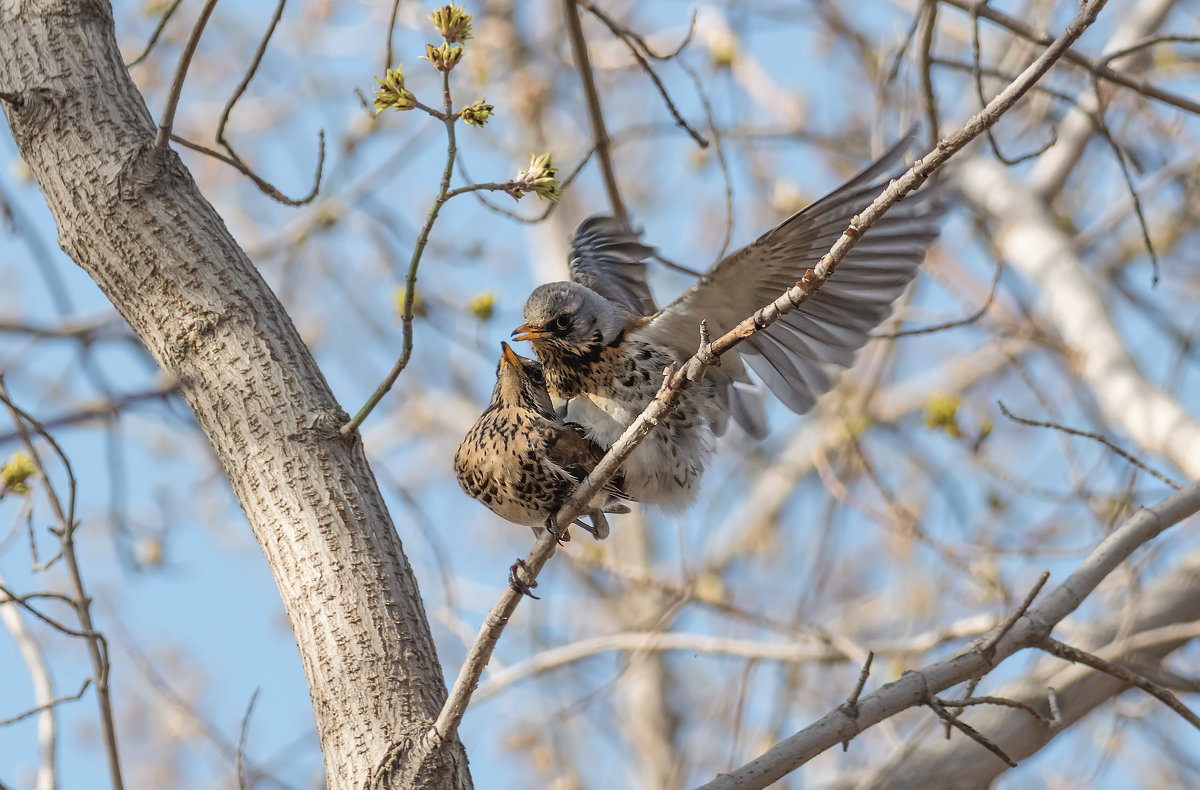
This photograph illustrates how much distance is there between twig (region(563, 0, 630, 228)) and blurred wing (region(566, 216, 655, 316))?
0.35 metres

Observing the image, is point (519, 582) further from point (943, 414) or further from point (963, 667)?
point (943, 414)

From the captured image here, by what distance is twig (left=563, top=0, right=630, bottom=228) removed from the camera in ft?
12.5

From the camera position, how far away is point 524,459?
10.4 ft

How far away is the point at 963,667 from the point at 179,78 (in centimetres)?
224

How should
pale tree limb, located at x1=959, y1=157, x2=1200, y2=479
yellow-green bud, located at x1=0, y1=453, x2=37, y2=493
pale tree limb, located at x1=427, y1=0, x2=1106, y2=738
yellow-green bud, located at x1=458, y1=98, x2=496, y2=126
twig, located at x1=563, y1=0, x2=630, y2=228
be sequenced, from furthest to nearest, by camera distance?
pale tree limb, located at x1=959, y1=157, x2=1200, y2=479
twig, located at x1=563, y1=0, x2=630, y2=228
yellow-green bud, located at x1=0, y1=453, x2=37, y2=493
yellow-green bud, located at x1=458, y1=98, x2=496, y2=126
pale tree limb, located at x1=427, y1=0, x2=1106, y2=738

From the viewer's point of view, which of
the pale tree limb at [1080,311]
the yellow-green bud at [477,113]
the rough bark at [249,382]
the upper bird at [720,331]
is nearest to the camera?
the yellow-green bud at [477,113]

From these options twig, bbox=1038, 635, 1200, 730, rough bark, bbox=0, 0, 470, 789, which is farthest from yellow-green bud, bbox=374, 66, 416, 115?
twig, bbox=1038, 635, 1200, 730

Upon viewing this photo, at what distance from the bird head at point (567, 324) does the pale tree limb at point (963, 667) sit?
147 centimetres

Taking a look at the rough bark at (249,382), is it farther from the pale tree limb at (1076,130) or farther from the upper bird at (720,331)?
the pale tree limb at (1076,130)

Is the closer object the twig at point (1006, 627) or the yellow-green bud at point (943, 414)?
the twig at point (1006, 627)

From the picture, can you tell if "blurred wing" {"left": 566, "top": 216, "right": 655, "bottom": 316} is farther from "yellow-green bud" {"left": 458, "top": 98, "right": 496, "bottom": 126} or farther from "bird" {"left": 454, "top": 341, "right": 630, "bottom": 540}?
"yellow-green bud" {"left": 458, "top": 98, "right": 496, "bottom": 126}

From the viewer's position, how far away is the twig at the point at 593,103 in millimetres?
3822

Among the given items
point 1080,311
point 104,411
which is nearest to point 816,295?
point 104,411

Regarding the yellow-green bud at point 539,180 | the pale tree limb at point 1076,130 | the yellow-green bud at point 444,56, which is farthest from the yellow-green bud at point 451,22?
the pale tree limb at point 1076,130
